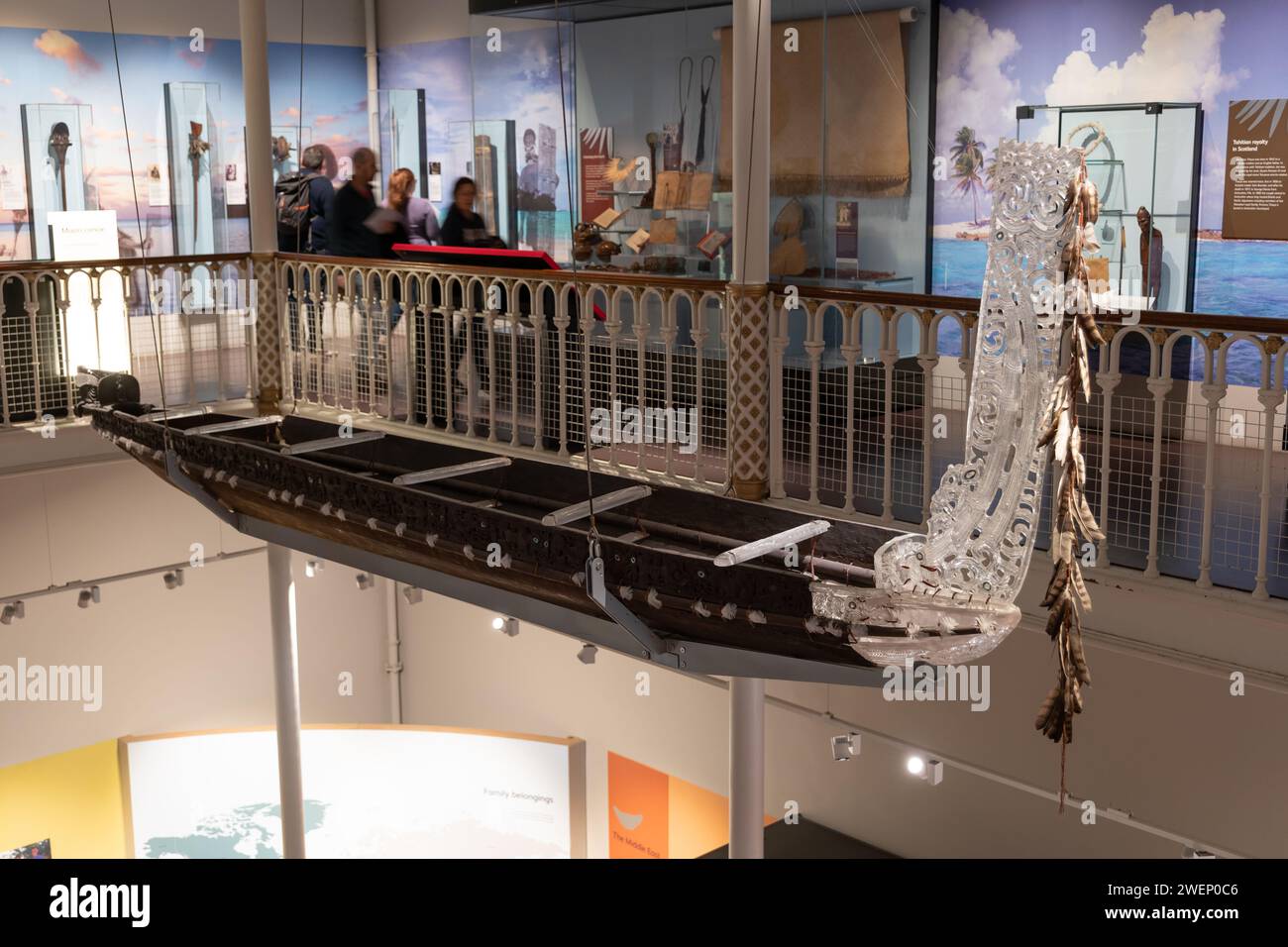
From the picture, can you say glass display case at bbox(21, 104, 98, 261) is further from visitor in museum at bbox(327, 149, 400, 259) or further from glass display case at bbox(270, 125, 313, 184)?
visitor in museum at bbox(327, 149, 400, 259)

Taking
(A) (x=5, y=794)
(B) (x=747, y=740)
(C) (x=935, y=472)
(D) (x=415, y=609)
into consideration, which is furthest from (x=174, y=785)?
(C) (x=935, y=472)

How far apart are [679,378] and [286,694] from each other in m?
3.36

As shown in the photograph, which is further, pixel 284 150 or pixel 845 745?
pixel 284 150

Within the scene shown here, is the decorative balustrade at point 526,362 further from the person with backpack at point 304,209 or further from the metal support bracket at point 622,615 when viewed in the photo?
the metal support bracket at point 622,615

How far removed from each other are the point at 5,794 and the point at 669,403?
5819mm

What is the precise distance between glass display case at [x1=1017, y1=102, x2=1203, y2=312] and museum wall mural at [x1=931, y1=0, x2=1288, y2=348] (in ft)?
0.04

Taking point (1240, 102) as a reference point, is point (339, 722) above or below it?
below

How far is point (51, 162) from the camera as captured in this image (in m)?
11.7

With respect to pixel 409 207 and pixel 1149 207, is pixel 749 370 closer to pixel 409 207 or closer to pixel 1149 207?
pixel 1149 207

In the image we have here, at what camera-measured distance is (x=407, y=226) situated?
995 centimetres

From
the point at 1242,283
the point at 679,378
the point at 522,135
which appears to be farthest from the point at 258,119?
the point at 1242,283

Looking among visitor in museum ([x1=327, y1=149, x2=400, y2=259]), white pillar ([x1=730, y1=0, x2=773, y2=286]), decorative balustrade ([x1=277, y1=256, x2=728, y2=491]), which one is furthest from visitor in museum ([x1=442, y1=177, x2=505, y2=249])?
white pillar ([x1=730, y1=0, x2=773, y2=286])

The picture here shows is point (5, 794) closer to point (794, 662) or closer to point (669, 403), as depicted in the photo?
point (669, 403)

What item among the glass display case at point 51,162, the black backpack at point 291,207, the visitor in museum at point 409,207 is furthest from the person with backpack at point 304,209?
the glass display case at point 51,162
